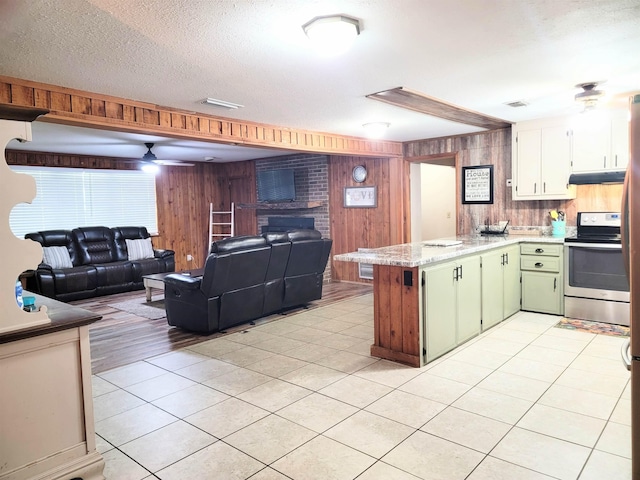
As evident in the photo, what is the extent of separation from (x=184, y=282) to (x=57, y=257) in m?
3.42

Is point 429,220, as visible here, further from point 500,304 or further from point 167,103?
point 167,103

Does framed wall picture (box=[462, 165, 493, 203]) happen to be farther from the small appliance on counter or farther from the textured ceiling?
the textured ceiling

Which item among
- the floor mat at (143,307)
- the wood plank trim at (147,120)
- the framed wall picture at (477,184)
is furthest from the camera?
the framed wall picture at (477,184)

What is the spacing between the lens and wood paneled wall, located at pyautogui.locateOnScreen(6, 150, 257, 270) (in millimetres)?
8883

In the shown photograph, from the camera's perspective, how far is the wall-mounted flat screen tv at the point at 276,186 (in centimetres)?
804

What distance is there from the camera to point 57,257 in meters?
6.69

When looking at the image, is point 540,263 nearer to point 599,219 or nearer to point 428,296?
point 599,219

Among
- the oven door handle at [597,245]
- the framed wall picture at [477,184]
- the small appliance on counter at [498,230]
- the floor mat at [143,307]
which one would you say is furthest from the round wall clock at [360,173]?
the floor mat at [143,307]

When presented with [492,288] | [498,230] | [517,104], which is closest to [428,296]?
[492,288]

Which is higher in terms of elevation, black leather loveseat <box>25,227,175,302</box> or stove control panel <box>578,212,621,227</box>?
stove control panel <box>578,212,621,227</box>

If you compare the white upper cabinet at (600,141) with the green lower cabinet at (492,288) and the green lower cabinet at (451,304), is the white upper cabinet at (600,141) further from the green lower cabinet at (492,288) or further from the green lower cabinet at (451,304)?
the green lower cabinet at (451,304)

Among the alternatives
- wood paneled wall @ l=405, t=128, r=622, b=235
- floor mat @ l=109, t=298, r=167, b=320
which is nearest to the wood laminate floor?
floor mat @ l=109, t=298, r=167, b=320

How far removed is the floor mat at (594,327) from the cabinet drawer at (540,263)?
559 mm

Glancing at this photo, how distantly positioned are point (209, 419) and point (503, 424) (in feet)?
5.73
